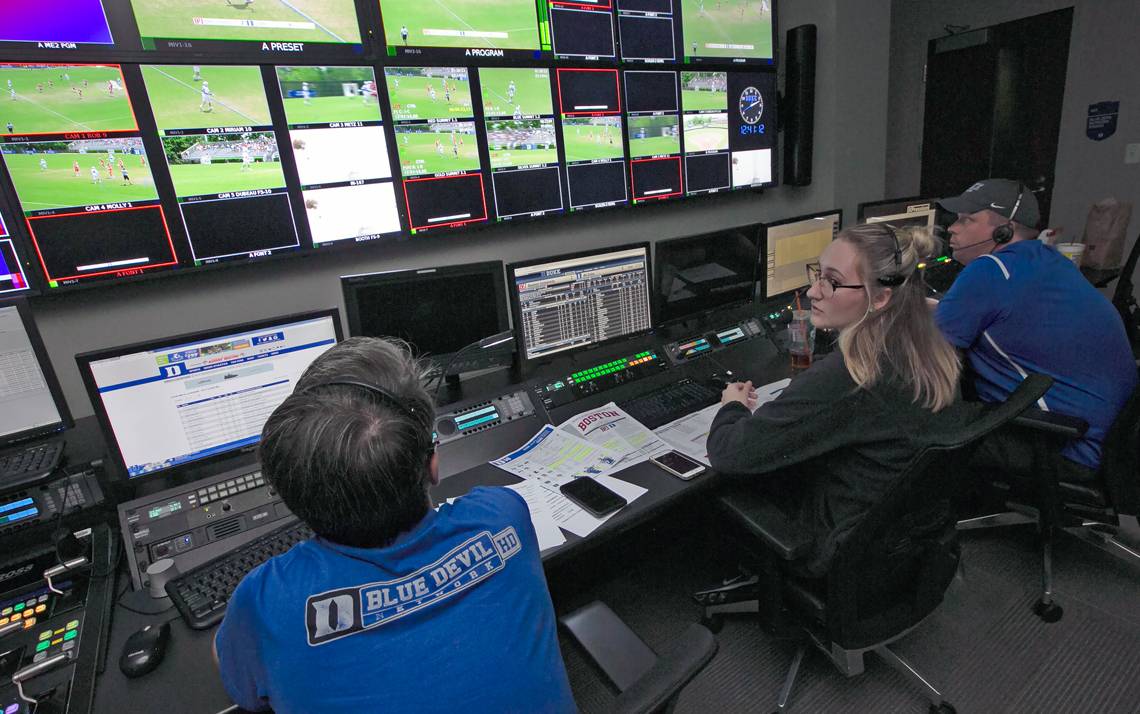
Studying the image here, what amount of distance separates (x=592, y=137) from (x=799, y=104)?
1268 mm

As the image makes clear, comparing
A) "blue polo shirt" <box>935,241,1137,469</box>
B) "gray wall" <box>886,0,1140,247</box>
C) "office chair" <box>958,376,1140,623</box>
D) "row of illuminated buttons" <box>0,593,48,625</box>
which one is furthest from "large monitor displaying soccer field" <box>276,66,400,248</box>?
→ "gray wall" <box>886,0,1140,247</box>

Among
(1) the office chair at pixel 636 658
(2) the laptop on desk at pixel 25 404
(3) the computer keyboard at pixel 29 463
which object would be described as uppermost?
(2) the laptop on desk at pixel 25 404

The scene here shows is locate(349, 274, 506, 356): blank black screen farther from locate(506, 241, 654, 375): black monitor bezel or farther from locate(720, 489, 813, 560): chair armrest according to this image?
locate(720, 489, 813, 560): chair armrest

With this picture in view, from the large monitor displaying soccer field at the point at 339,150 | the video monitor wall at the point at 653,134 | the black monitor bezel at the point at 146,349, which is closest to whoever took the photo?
the black monitor bezel at the point at 146,349

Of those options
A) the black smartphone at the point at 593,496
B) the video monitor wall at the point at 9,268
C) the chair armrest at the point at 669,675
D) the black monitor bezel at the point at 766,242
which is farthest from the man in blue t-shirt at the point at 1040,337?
the video monitor wall at the point at 9,268

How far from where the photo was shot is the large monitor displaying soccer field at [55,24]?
1432mm

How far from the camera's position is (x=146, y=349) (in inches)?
49.3

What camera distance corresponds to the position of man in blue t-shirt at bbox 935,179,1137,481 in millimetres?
1695

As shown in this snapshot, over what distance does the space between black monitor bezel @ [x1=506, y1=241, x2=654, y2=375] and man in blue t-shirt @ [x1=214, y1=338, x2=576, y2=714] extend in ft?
3.26

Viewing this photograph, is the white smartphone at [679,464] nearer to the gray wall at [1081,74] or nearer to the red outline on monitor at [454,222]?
the red outline on monitor at [454,222]

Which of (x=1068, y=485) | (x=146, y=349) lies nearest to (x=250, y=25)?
(x=146, y=349)

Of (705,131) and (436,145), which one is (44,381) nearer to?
(436,145)

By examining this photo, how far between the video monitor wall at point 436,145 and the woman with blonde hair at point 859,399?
1304 millimetres

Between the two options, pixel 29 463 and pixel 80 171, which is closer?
pixel 29 463
